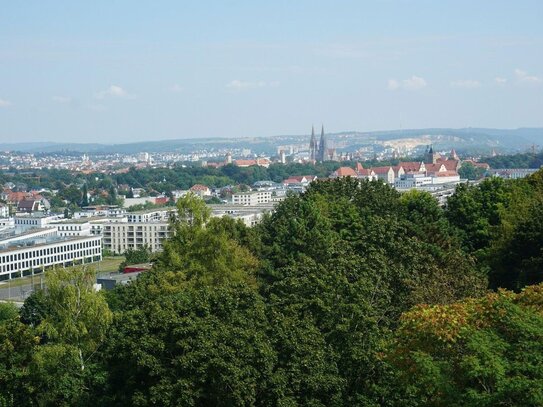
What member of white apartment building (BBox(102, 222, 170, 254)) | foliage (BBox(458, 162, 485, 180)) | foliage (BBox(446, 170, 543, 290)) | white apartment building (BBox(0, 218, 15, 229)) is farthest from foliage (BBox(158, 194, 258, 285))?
foliage (BBox(458, 162, 485, 180))

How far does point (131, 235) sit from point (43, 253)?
→ 1144 centimetres

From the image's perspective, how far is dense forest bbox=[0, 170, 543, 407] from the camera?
11.4 metres

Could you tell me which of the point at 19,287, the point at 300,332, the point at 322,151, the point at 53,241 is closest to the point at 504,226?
the point at 300,332

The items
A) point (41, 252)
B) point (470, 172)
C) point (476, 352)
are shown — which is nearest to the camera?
point (476, 352)

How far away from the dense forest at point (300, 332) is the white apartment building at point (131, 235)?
132 ft

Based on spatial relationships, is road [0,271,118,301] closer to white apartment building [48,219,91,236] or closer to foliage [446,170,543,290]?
white apartment building [48,219,91,236]

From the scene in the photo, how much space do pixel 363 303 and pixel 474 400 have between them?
180 inches

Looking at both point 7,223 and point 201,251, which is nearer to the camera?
point 201,251

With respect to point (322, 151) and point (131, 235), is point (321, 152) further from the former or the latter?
point (131, 235)

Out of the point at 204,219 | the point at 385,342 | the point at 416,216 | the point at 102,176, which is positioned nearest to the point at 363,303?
the point at 385,342

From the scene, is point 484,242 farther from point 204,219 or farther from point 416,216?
point 204,219

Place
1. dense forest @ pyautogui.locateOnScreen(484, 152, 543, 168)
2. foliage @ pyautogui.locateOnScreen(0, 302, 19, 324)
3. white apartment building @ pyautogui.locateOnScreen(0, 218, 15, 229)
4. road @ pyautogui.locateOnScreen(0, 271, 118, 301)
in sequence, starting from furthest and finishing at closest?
1. dense forest @ pyautogui.locateOnScreen(484, 152, 543, 168)
2. white apartment building @ pyautogui.locateOnScreen(0, 218, 15, 229)
3. road @ pyautogui.locateOnScreen(0, 271, 118, 301)
4. foliage @ pyautogui.locateOnScreen(0, 302, 19, 324)

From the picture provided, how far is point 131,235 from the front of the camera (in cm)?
6303

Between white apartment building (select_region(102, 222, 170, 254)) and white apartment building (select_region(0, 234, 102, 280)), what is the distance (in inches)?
161
